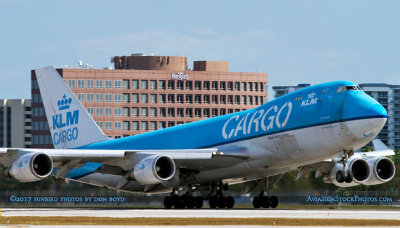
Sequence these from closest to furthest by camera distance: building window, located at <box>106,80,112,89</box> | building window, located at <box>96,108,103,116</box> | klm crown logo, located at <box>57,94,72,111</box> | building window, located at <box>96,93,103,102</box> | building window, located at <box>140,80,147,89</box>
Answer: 1. klm crown logo, located at <box>57,94,72,111</box>
2. building window, located at <box>96,93,103,102</box>
3. building window, located at <box>106,80,112,89</box>
4. building window, located at <box>96,108,103,116</box>
5. building window, located at <box>140,80,147,89</box>

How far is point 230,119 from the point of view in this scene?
59188mm

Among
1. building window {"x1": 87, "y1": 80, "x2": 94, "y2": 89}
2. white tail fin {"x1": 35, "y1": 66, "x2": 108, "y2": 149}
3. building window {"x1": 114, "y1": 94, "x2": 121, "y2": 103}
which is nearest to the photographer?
white tail fin {"x1": 35, "y1": 66, "x2": 108, "y2": 149}

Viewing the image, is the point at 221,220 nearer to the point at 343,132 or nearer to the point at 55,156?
the point at 343,132

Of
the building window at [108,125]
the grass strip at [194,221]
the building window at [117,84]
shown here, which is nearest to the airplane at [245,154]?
the grass strip at [194,221]

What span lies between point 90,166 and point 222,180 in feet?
33.3

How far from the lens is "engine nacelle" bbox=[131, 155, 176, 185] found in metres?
54.3

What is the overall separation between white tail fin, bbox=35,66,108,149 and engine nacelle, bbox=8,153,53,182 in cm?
1430

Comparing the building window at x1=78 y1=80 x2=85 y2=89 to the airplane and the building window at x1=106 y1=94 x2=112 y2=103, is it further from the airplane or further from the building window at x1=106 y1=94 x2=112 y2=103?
the airplane

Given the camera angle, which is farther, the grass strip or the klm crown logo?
the klm crown logo

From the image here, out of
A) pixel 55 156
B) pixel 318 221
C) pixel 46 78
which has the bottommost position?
pixel 318 221

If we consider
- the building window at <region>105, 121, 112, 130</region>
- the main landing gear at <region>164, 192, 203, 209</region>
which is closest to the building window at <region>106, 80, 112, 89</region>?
the building window at <region>105, 121, 112, 130</region>

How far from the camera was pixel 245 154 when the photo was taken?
56531mm

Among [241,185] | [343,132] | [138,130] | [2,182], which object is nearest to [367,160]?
[343,132]

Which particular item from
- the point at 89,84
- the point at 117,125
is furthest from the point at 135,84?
the point at 89,84
